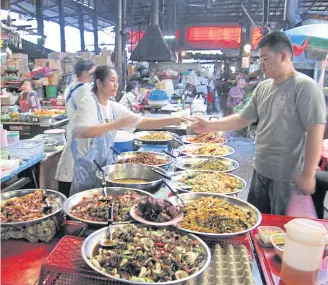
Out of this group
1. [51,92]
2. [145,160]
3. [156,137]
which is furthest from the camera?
[51,92]

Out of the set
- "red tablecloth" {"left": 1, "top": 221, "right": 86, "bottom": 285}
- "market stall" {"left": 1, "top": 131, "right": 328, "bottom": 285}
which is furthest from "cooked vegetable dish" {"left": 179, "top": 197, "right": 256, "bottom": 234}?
"red tablecloth" {"left": 1, "top": 221, "right": 86, "bottom": 285}

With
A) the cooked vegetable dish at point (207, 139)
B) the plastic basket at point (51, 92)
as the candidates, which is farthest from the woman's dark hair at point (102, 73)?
the plastic basket at point (51, 92)

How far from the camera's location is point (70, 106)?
4363 millimetres

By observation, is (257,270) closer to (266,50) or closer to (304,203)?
(304,203)

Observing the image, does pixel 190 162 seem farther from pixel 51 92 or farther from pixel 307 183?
pixel 51 92

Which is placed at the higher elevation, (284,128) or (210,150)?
(284,128)

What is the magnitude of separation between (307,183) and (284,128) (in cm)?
49

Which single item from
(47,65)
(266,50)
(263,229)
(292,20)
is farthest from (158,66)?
(263,229)

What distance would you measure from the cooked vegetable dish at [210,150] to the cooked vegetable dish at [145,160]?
0.58m

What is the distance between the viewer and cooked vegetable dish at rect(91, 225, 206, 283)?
1.34 m

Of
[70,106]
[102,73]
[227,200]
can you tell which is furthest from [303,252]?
[70,106]

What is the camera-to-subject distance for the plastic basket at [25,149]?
4184mm

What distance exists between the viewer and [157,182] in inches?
93.5

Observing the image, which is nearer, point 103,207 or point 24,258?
point 24,258
